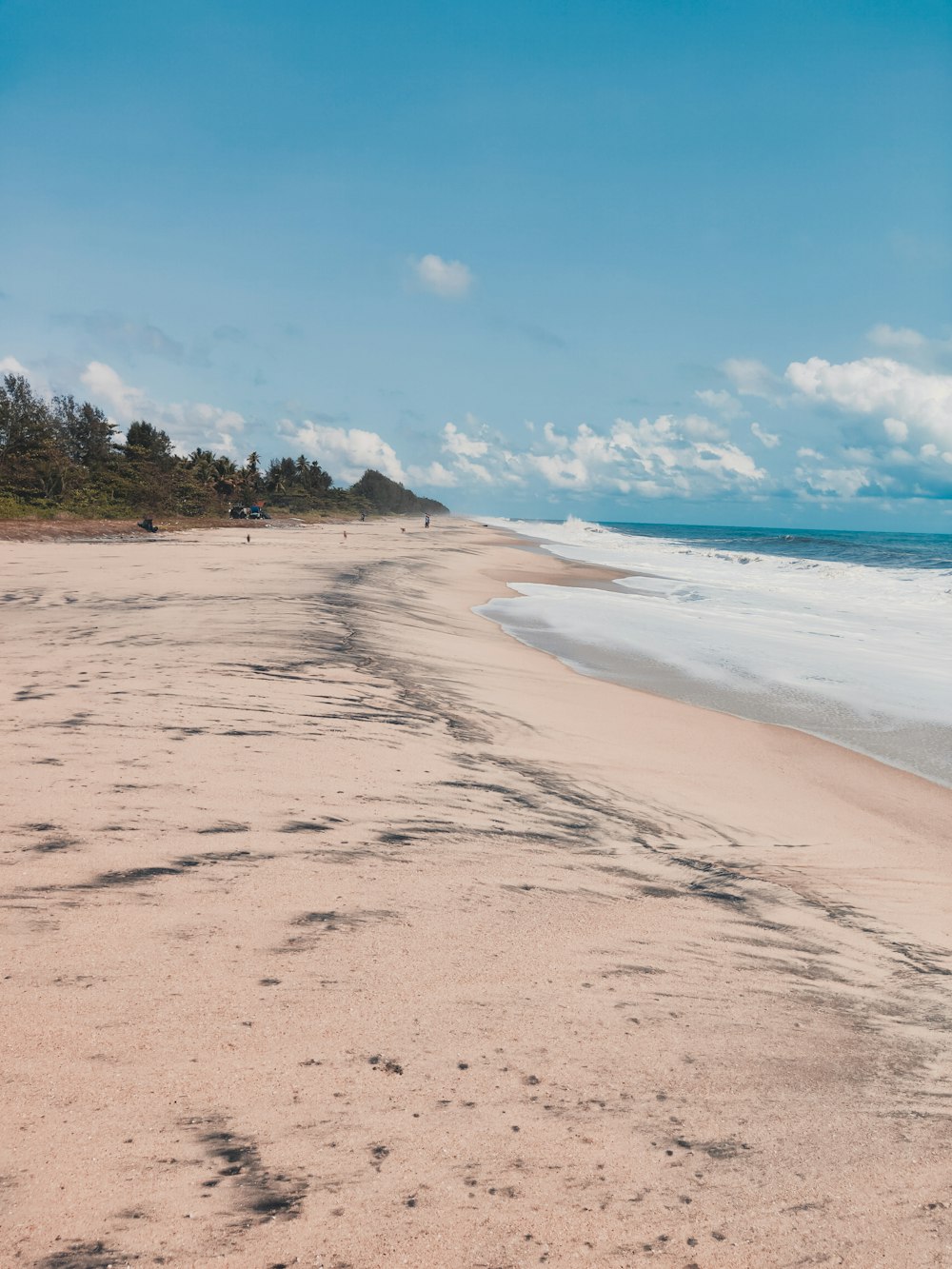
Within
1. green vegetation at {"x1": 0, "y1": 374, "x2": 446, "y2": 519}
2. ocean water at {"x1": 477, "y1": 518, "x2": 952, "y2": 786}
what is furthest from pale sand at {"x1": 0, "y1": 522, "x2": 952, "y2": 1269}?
green vegetation at {"x1": 0, "y1": 374, "x2": 446, "y2": 519}

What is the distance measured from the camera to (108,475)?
4856cm

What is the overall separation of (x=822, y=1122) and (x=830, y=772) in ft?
17.6

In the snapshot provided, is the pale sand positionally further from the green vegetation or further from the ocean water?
the green vegetation

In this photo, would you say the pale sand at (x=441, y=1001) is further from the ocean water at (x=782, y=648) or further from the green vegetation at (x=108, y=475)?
the green vegetation at (x=108, y=475)

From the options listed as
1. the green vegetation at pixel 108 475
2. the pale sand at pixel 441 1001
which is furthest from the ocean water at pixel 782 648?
the green vegetation at pixel 108 475

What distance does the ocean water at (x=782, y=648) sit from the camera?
959cm

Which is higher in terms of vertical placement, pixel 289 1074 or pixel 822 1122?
pixel 289 1074

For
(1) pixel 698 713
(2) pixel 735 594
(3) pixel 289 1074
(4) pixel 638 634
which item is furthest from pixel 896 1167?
(2) pixel 735 594

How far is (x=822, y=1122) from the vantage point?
8.83ft

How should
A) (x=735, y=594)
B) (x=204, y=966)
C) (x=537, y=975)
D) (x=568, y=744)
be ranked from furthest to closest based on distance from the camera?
(x=735, y=594) → (x=568, y=744) → (x=537, y=975) → (x=204, y=966)

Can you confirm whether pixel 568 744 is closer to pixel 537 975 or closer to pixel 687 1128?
pixel 537 975

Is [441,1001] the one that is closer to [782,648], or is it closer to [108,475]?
[782,648]

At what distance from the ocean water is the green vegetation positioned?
28.4 meters

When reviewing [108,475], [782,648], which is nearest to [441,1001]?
[782,648]
